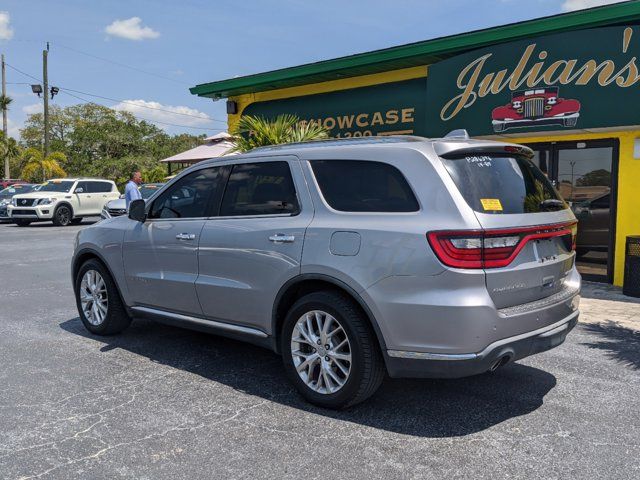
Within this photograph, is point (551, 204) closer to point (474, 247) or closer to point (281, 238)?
point (474, 247)

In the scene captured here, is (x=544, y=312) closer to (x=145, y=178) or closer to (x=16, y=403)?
(x=16, y=403)

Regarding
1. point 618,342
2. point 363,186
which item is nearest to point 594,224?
point 618,342

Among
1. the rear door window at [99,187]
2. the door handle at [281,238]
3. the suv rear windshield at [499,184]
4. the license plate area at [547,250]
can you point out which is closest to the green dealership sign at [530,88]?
the suv rear windshield at [499,184]

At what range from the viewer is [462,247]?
338cm

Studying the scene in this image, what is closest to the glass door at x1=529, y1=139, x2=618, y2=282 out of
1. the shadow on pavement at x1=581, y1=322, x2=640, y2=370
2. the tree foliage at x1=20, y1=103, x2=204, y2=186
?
the shadow on pavement at x1=581, y1=322, x2=640, y2=370

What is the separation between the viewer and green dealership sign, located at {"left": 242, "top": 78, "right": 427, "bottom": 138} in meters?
11.2

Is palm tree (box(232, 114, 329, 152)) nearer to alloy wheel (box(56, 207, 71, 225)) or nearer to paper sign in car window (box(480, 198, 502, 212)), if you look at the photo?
paper sign in car window (box(480, 198, 502, 212))

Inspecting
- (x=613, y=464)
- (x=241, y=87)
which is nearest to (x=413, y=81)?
(x=241, y=87)

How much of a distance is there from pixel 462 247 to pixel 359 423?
1.34m

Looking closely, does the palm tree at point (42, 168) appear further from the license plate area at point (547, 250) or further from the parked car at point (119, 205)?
the license plate area at point (547, 250)

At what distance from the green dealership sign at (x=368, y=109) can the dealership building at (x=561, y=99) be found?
38 millimetres

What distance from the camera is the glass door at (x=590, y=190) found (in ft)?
29.5

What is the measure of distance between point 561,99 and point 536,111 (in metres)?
0.39

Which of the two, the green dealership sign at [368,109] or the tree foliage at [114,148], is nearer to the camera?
the green dealership sign at [368,109]
